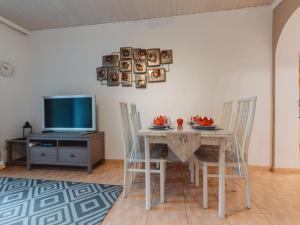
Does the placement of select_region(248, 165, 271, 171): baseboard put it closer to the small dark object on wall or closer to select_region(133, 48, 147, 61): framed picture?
select_region(133, 48, 147, 61): framed picture

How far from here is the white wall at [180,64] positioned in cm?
289

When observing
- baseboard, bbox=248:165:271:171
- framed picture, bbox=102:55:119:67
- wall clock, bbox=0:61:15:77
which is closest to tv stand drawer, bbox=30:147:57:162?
wall clock, bbox=0:61:15:77

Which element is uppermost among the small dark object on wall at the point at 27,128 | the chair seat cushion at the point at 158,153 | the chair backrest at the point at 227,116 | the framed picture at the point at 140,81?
the framed picture at the point at 140,81

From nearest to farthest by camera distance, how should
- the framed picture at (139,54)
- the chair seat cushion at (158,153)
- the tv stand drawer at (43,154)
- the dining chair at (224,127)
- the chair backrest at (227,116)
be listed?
the chair seat cushion at (158,153) < the dining chair at (224,127) < the chair backrest at (227,116) < the tv stand drawer at (43,154) < the framed picture at (139,54)

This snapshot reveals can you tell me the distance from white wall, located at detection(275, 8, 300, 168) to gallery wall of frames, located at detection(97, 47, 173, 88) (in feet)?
5.35

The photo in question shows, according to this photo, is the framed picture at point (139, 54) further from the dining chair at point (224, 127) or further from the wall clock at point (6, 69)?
the wall clock at point (6, 69)

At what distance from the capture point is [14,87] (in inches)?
130

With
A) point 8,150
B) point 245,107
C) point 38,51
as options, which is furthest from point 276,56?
point 8,150

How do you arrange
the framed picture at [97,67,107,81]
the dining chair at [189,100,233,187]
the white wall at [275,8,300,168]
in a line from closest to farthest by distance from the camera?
the dining chair at [189,100,233,187] → the white wall at [275,8,300,168] → the framed picture at [97,67,107,81]

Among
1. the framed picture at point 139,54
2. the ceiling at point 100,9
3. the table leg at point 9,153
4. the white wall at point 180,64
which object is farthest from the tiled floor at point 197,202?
the ceiling at point 100,9

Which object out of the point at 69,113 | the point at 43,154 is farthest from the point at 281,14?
the point at 43,154

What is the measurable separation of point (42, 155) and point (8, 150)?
2.28 feet

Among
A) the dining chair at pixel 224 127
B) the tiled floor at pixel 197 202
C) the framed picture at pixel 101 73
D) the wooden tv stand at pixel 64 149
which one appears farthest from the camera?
the framed picture at pixel 101 73

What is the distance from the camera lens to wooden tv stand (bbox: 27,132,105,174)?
9.34ft
